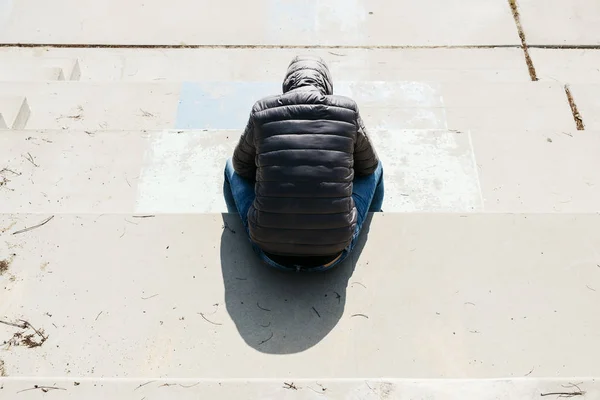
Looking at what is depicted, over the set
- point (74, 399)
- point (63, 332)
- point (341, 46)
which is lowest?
point (341, 46)

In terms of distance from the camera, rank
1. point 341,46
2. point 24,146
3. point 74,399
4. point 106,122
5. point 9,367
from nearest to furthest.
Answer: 1. point 74,399
2. point 9,367
3. point 24,146
4. point 106,122
5. point 341,46

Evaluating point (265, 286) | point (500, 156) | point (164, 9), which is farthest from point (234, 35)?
point (265, 286)

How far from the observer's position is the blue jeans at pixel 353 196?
3111mm

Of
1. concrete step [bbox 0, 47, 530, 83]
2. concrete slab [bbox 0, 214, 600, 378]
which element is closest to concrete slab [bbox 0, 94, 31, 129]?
concrete step [bbox 0, 47, 530, 83]

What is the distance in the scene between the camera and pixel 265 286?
10.2 ft

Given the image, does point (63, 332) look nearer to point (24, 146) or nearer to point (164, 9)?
point (24, 146)

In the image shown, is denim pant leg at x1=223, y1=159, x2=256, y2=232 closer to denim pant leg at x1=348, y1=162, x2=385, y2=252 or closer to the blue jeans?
the blue jeans

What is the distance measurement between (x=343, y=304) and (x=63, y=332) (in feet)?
4.38

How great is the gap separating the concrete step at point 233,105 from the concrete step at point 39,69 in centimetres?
47

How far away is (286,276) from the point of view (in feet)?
10.3

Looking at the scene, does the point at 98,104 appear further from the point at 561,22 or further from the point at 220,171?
the point at 561,22

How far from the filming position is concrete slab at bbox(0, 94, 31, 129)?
4293 millimetres

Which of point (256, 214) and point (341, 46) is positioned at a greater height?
point (256, 214)

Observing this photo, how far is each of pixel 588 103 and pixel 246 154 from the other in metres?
2.97
